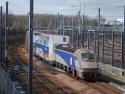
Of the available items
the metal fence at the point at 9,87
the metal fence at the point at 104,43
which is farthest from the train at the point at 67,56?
the metal fence at the point at 9,87

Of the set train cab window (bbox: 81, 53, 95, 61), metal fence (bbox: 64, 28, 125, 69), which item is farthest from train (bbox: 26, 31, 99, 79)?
metal fence (bbox: 64, 28, 125, 69)

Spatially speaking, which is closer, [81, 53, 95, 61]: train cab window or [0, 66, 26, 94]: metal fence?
[0, 66, 26, 94]: metal fence

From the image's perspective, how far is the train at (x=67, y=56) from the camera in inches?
1406

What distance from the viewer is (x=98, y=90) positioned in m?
30.8

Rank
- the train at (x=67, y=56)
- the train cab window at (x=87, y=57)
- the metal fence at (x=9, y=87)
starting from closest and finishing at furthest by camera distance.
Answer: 1. the metal fence at (x=9, y=87)
2. the train at (x=67, y=56)
3. the train cab window at (x=87, y=57)

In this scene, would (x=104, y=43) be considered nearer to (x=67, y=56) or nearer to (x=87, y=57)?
(x=67, y=56)

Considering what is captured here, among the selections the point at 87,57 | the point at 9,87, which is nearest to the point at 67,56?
the point at 87,57

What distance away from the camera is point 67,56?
132 feet

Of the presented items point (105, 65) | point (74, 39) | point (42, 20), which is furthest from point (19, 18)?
point (105, 65)

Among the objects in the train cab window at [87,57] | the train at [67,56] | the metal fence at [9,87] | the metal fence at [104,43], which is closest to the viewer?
the metal fence at [9,87]

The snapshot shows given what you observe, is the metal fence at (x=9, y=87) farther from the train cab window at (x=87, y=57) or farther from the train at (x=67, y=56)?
the train cab window at (x=87, y=57)

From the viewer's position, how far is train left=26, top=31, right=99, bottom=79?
3572 centimetres

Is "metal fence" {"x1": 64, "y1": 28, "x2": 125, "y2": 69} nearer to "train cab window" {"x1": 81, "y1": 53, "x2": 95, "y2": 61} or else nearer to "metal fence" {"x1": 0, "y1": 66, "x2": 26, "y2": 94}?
"train cab window" {"x1": 81, "y1": 53, "x2": 95, "y2": 61}

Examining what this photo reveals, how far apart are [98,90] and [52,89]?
11.2 feet
